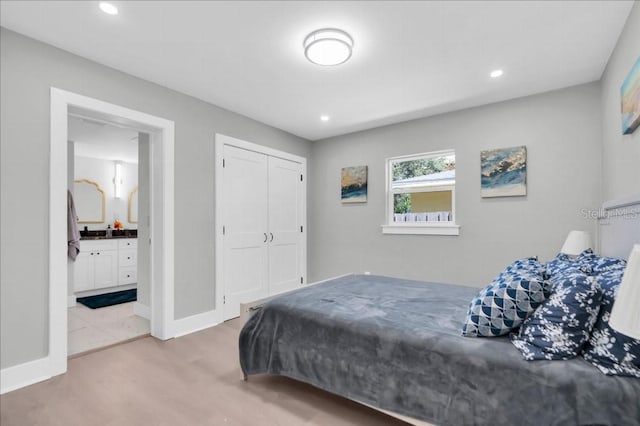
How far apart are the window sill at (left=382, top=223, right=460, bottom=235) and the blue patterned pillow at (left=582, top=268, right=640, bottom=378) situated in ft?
7.75

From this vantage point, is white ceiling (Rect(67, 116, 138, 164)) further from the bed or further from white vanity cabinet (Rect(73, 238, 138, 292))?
the bed

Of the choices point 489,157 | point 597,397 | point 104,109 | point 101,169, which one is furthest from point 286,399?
point 101,169

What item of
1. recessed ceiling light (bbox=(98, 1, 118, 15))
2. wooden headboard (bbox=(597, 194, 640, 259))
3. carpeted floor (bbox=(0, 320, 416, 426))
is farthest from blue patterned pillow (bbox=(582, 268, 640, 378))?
recessed ceiling light (bbox=(98, 1, 118, 15))

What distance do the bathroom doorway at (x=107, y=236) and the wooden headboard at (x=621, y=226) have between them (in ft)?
13.0

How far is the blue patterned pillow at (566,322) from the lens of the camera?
1288mm

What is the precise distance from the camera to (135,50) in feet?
8.09

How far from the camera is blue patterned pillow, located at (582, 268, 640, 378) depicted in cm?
117

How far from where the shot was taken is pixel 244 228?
3.96 m

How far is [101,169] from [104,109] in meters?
4.15

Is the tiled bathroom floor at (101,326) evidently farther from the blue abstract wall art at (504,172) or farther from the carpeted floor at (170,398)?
the blue abstract wall art at (504,172)

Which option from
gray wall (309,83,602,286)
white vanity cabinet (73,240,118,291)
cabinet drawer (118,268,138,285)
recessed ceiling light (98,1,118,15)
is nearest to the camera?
recessed ceiling light (98,1,118,15)

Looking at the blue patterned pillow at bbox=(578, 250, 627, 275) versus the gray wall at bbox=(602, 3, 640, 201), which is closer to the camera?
the blue patterned pillow at bbox=(578, 250, 627, 275)

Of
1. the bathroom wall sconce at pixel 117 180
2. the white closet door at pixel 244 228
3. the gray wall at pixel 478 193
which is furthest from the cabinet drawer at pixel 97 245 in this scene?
the gray wall at pixel 478 193

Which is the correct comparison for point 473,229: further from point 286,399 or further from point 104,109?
point 104,109
